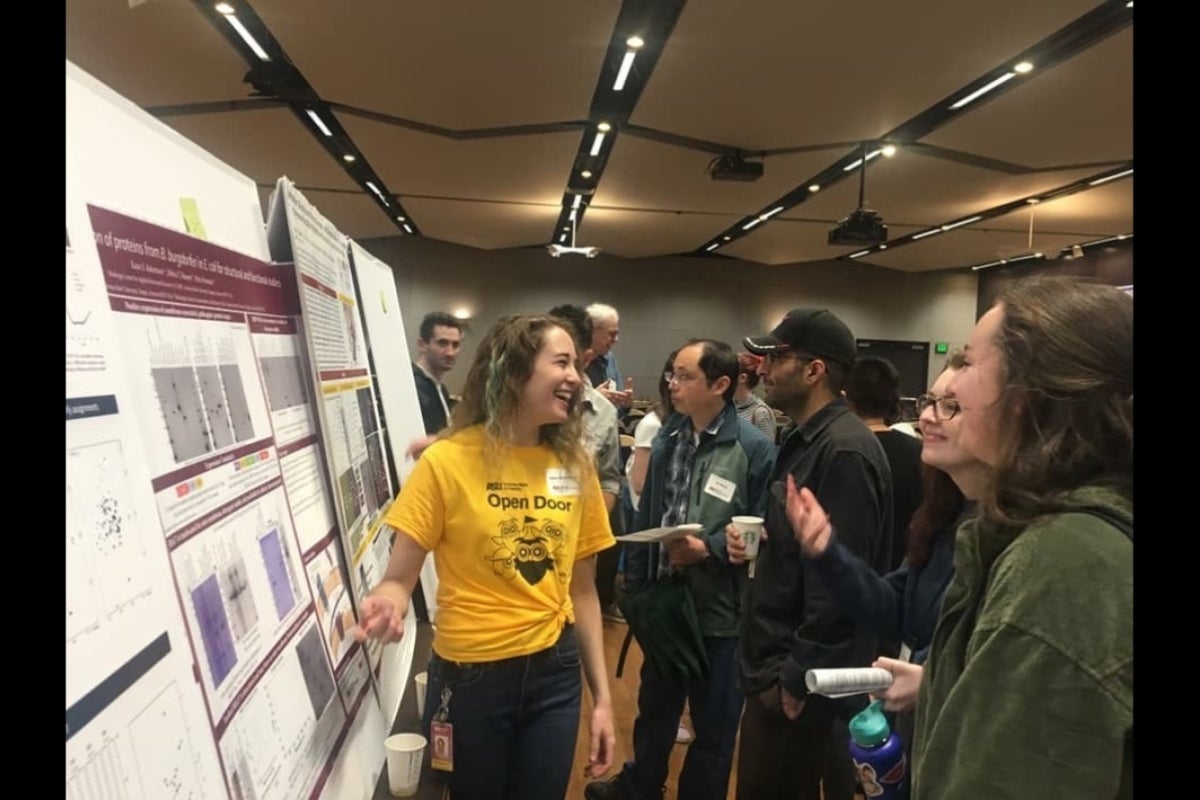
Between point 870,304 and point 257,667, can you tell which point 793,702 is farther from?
point 870,304

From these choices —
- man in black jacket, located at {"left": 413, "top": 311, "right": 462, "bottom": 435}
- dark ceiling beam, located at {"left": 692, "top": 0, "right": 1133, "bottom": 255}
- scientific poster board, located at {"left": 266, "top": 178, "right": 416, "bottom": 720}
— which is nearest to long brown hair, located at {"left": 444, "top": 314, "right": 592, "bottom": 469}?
scientific poster board, located at {"left": 266, "top": 178, "right": 416, "bottom": 720}

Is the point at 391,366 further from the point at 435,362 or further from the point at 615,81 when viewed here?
the point at 615,81

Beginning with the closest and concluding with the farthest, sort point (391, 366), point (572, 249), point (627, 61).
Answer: point (391, 366), point (627, 61), point (572, 249)

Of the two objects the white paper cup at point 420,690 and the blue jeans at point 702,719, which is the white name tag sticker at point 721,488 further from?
the white paper cup at point 420,690

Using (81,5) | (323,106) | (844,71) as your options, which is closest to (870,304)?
(844,71)

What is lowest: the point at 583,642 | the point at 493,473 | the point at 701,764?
the point at 701,764

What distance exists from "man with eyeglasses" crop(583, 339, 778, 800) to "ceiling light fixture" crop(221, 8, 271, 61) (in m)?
3.56

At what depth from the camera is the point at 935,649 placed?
0.96 m

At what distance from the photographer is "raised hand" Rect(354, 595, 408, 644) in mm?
1287

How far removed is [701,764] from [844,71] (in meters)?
4.29

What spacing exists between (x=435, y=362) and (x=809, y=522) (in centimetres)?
253

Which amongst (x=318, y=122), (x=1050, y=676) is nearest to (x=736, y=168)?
(x=318, y=122)

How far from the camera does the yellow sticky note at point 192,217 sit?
99 cm

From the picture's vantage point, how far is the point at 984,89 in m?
5.04
